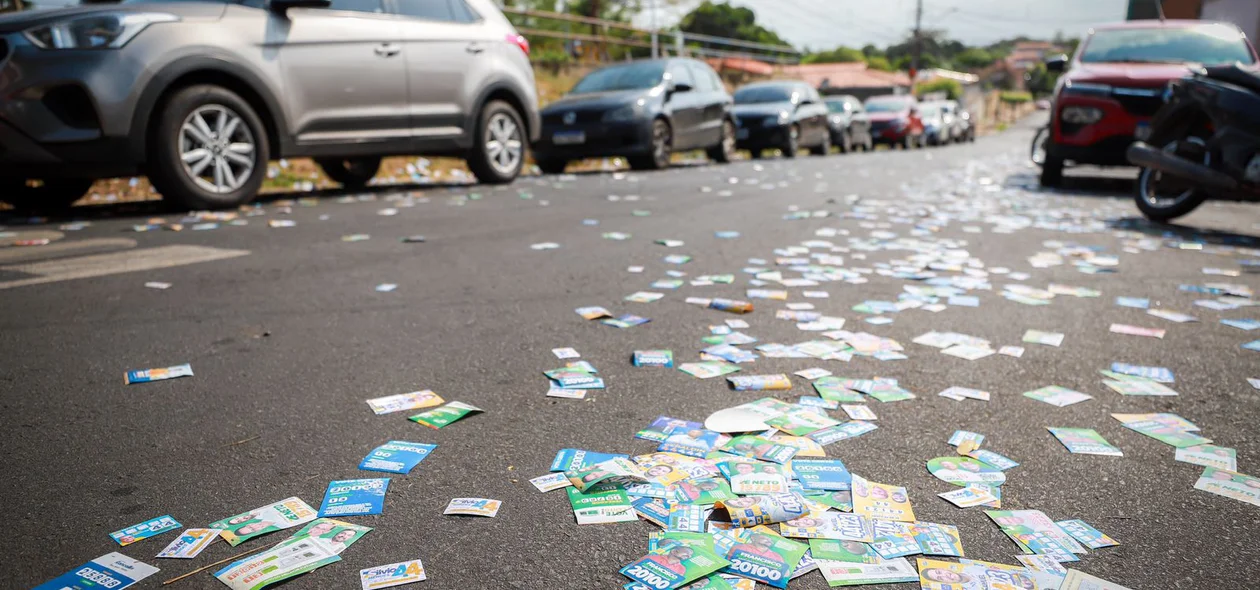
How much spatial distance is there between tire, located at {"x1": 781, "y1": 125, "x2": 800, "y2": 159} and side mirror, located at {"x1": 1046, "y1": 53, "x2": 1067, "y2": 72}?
6261 mm

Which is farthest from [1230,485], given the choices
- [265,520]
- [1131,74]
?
[1131,74]

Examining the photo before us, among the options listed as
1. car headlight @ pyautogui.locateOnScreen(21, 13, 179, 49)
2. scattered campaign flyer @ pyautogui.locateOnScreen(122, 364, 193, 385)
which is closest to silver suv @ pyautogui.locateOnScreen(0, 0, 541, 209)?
car headlight @ pyautogui.locateOnScreen(21, 13, 179, 49)

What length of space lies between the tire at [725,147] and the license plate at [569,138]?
3.13m

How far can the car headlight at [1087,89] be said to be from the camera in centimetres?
812

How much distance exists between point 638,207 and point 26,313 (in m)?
4.46

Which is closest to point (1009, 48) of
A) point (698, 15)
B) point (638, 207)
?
point (698, 15)

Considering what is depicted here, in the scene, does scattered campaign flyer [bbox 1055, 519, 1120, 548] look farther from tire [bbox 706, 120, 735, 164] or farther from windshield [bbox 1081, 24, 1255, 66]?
tire [bbox 706, 120, 735, 164]

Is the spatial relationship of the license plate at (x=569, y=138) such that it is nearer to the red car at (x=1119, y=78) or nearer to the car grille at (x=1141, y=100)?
the red car at (x=1119, y=78)

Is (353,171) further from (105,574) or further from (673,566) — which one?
(673,566)

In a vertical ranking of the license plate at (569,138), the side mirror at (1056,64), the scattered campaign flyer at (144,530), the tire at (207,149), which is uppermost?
the side mirror at (1056,64)

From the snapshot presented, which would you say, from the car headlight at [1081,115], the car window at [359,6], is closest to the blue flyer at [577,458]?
the car window at [359,6]

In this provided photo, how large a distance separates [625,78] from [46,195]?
725 centimetres

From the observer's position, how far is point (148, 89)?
17.6 ft

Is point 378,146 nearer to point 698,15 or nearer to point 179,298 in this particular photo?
point 179,298
